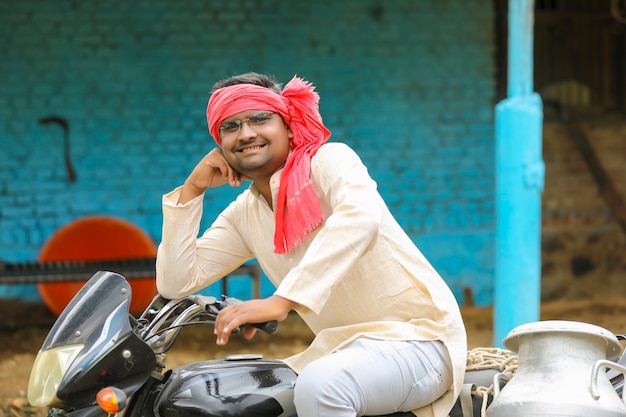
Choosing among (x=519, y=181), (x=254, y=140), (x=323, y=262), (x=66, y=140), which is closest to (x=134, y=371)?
(x=323, y=262)

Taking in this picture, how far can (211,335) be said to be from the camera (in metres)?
7.99

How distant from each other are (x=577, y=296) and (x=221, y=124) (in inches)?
266

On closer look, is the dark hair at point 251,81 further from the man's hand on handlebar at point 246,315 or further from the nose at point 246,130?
the man's hand on handlebar at point 246,315

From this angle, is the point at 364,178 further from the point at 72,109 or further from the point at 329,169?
the point at 72,109

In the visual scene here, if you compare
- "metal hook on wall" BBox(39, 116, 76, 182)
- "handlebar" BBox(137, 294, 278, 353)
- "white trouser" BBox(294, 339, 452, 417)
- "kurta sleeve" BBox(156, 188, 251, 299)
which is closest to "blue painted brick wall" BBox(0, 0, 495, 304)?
"metal hook on wall" BBox(39, 116, 76, 182)

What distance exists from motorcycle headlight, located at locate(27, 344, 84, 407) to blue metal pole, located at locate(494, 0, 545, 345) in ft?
13.3

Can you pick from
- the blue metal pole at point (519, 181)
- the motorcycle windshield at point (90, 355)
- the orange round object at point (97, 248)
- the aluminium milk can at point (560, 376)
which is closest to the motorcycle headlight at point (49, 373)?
the motorcycle windshield at point (90, 355)

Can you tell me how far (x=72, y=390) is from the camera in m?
2.36

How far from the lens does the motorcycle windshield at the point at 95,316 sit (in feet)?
7.96

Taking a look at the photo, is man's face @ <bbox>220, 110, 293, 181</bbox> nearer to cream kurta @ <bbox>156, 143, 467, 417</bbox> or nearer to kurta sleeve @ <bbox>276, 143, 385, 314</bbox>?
cream kurta @ <bbox>156, 143, 467, 417</bbox>

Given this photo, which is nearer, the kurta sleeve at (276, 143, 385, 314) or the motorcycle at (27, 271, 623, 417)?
the motorcycle at (27, 271, 623, 417)

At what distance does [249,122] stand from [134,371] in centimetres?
81

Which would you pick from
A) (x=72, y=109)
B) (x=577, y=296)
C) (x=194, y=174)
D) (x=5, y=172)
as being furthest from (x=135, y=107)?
(x=194, y=174)

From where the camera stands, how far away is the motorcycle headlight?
237 centimetres
